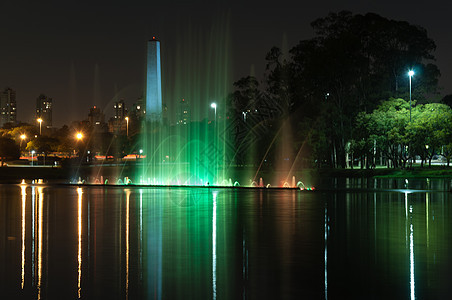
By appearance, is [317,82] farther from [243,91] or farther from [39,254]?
[39,254]

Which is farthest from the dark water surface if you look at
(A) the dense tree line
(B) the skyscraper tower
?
(B) the skyscraper tower

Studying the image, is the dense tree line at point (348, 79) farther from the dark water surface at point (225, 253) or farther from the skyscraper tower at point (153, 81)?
the dark water surface at point (225, 253)

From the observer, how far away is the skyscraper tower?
8075 centimetres

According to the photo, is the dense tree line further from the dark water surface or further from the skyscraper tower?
the dark water surface

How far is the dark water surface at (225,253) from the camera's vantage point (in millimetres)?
9183

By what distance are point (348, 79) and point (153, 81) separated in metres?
27.0

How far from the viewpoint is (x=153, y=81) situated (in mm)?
81188

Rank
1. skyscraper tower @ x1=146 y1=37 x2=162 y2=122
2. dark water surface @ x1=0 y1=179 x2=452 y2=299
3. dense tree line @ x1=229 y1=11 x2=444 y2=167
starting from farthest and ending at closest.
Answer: skyscraper tower @ x1=146 y1=37 x2=162 y2=122 → dense tree line @ x1=229 y1=11 x2=444 y2=167 → dark water surface @ x1=0 y1=179 x2=452 y2=299

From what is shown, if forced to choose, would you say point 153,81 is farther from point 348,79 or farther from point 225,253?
point 225,253

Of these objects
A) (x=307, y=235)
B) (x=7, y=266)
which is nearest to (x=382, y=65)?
(x=307, y=235)

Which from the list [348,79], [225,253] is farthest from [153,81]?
[225,253]

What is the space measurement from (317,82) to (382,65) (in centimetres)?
860

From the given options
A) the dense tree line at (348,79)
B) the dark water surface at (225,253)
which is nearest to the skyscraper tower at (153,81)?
the dense tree line at (348,79)

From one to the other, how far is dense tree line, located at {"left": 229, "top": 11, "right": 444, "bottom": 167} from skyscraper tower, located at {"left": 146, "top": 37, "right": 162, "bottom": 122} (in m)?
14.6
